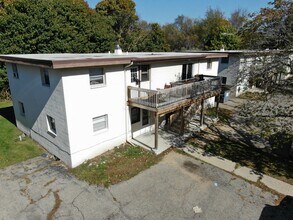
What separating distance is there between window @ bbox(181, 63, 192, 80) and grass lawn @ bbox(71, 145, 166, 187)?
727cm

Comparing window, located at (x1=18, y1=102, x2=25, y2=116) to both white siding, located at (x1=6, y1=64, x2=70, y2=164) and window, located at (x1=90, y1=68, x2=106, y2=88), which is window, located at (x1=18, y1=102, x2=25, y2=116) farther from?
window, located at (x1=90, y1=68, x2=106, y2=88)

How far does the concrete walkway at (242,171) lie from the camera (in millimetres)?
9258

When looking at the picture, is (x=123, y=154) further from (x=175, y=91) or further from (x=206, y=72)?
(x=206, y=72)

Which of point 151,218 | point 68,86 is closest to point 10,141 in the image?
point 68,86

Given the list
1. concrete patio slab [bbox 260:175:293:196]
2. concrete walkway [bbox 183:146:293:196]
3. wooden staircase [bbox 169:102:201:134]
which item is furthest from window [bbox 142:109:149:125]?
concrete patio slab [bbox 260:175:293:196]

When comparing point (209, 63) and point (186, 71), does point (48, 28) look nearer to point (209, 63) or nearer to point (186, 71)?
point (186, 71)

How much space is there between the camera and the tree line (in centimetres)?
895

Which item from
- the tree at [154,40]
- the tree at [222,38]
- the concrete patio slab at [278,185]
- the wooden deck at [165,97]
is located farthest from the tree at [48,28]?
the concrete patio slab at [278,185]

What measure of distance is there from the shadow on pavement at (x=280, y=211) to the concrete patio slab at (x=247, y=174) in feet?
5.15

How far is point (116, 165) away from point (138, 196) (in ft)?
8.50

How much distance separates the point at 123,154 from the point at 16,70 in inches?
359

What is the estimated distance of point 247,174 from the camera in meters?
10.3

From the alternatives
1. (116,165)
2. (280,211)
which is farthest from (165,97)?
(280,211)

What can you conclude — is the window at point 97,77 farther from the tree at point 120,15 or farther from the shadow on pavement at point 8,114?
the tree at point 120,15
